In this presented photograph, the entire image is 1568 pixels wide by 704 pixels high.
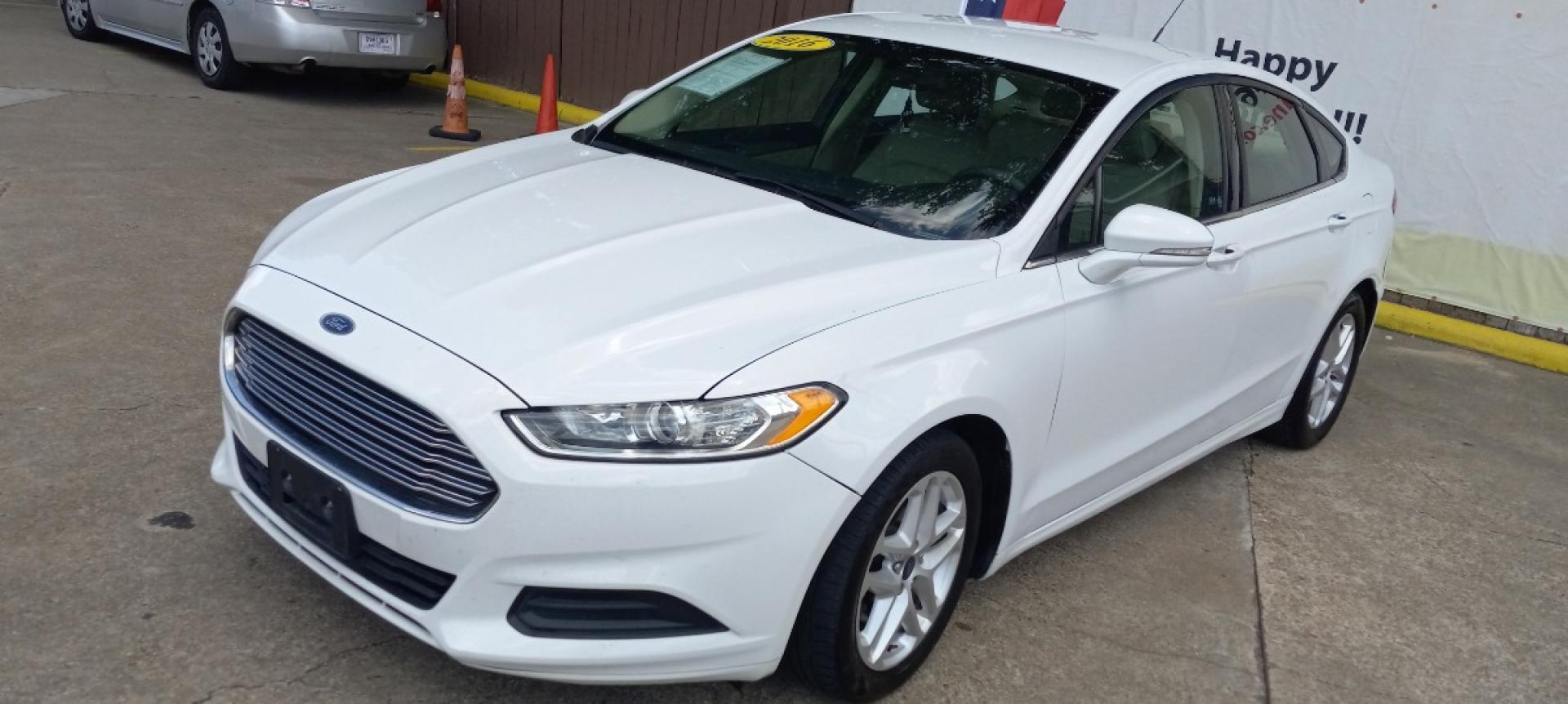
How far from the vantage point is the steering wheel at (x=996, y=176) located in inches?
142

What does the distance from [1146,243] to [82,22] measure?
1111cm

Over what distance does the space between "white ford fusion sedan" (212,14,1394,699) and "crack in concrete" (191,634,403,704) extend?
0.26 meters

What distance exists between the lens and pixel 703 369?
2719 millimetres

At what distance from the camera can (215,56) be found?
10.2 meters

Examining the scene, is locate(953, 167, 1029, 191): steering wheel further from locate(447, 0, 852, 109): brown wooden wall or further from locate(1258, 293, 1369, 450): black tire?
locate(447, 0, 852, 109): brown wooden wall

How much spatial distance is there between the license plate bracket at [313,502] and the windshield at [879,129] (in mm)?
1482

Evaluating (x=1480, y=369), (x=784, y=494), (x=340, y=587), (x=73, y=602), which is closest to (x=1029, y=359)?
(x=784, y=494)

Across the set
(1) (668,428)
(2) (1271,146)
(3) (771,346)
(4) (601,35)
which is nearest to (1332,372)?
(2) (1271,146)

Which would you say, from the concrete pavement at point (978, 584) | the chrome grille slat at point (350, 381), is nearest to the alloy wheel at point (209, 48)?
the concrete pavement at point (978, 584)

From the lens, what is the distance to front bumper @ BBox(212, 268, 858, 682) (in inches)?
102

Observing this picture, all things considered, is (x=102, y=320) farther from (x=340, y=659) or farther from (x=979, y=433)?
(x=979, y=433)

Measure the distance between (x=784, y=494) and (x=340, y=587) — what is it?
1025 mm

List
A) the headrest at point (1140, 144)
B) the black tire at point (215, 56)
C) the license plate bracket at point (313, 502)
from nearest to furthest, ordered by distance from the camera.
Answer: the license plate bracket at point (313, 502) < the headrest at point (1140, 144) < the black tire at point (215, 56)

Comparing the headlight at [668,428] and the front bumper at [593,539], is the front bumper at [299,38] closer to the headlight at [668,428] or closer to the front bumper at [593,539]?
the front bumper at [593,539]
